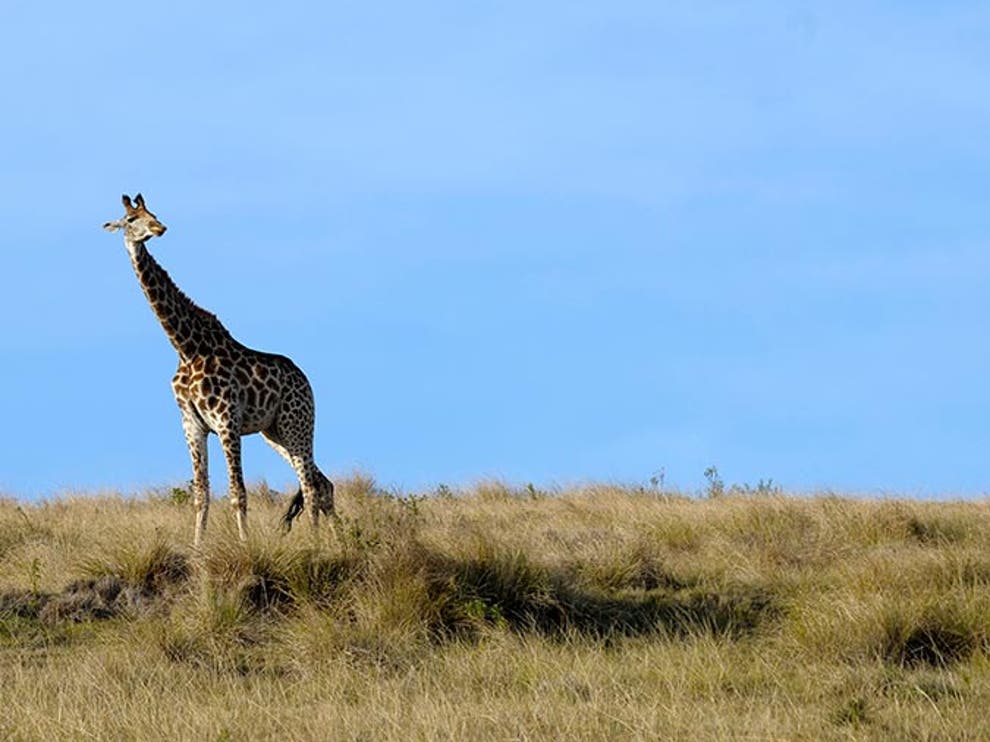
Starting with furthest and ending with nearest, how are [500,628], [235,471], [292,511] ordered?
[292,511]
[235,471]
[500,628]

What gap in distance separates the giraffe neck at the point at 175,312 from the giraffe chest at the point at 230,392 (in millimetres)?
247

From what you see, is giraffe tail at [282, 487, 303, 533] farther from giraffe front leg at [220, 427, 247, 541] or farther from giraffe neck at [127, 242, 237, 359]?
giraffe neck at [127, 242, 237, 359]

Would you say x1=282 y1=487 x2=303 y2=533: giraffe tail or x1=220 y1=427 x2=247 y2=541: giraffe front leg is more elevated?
x1=220 y1=427 x2=247 y2=541: giraffe front leg

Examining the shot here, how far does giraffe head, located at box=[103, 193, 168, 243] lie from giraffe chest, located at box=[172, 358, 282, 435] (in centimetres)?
129

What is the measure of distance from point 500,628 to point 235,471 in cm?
362

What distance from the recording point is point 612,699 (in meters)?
9.97

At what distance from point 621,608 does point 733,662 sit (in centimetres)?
235

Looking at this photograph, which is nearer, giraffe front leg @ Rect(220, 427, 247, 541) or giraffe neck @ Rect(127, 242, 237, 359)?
giraffe front leg @ Rect(220, 427, 247, 541)

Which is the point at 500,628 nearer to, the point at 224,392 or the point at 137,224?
the point at 224,392

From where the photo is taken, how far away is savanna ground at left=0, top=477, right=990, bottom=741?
9.46 metres

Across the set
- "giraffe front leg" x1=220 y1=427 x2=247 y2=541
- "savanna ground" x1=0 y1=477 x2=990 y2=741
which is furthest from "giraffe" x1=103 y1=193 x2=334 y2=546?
"savanna ground" x1=0 y1=477 x2=990 y2=741

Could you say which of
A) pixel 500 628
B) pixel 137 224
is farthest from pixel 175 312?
pixel 500 628

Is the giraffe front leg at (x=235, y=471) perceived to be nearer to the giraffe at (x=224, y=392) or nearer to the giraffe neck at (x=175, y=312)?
the giraffe at (x=224, y=392)

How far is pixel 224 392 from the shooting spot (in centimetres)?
1452
